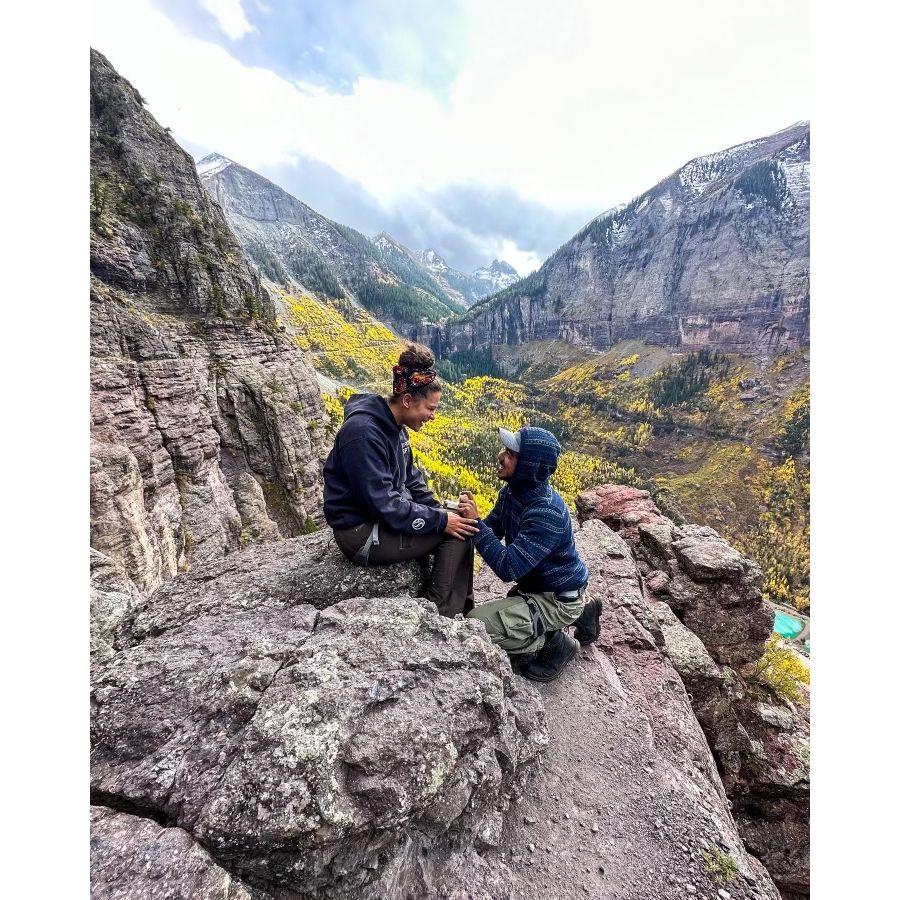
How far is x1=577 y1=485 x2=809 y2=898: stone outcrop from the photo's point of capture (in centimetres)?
794

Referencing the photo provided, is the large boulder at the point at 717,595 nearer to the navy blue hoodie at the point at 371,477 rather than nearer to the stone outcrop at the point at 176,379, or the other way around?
Answer: the navy blue hoodie at the point at 371,477

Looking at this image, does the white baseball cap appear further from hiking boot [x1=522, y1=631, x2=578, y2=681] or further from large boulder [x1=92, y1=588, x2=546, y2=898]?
hiking boot [x1=522, y1=631, x2=578, y2=681]

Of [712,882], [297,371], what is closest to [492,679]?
[712,882]

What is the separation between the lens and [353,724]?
10.2 feet

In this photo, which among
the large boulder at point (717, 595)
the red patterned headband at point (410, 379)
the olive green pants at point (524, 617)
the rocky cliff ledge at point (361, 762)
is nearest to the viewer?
the rocky cliff ledge at point (361, 762)

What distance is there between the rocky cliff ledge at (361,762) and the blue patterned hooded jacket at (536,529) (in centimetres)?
91

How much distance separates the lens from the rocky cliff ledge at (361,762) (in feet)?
Answer: 8.47

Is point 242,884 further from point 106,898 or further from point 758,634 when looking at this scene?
point 758,634

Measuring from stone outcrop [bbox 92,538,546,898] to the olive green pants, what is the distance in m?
0.72

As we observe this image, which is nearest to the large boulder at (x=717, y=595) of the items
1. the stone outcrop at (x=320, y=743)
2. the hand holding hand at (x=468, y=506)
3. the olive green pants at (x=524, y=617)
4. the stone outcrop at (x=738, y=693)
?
the stone outcrop at (x=738, y=693)

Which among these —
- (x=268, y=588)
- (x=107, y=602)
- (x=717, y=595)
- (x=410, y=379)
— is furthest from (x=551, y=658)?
(x=717, y=595)

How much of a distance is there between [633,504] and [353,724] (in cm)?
1348

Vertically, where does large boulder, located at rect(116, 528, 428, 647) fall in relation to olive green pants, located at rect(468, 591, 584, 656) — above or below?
above

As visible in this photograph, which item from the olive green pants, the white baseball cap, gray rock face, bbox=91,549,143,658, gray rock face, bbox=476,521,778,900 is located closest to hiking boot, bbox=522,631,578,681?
gray rock face, bbox=476,521,778,900
